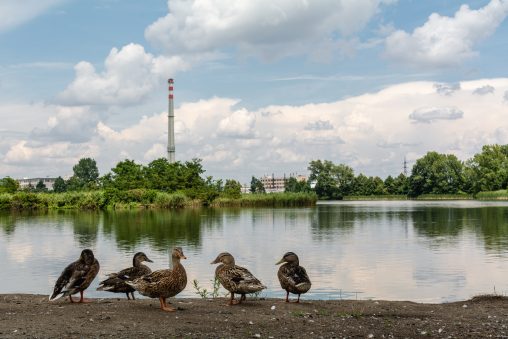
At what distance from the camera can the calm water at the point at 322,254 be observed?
22125 millimetres

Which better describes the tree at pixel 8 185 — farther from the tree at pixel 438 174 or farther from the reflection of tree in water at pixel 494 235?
the tree at pixel 438 174

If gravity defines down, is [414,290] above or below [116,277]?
below

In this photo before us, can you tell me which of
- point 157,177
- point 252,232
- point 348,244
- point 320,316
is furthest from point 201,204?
point 320,316

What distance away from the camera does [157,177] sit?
119750mm

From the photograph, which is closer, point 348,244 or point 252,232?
point 348,244

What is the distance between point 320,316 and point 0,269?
2089cm

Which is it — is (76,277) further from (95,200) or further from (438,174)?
(438,174)

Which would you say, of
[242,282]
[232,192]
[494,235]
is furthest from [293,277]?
[232,192]

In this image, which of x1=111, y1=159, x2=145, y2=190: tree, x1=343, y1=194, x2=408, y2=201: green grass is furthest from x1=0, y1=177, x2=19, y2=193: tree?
x1=343, y1=194, x2=408, y2=201: green grass

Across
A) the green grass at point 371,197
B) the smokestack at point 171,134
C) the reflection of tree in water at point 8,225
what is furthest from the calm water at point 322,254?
the green grass at point 371,197

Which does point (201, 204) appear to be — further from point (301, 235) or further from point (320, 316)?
point (320, 316)

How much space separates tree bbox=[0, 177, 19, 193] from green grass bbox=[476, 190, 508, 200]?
112 metres

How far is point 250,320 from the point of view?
11.3 m

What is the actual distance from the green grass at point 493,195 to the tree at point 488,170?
3.86 meters
